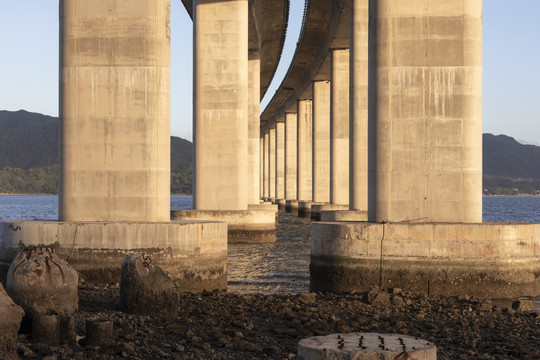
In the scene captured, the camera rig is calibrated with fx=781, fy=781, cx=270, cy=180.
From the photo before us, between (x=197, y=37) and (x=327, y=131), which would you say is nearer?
(x=197, y=37)

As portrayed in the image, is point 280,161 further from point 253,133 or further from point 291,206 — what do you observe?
point 253,133

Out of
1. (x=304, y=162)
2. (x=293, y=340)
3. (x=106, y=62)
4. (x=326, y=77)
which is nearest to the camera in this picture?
(x=293, y=340)

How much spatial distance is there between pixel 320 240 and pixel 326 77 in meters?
50.5

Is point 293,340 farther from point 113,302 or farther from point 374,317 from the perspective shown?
point 113,302

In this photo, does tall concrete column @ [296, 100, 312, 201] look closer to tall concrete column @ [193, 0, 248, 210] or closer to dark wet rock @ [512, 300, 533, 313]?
tall concrete column @ [193, 0, 248, 210]

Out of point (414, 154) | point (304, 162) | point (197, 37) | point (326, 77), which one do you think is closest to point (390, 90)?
point (414, 154)

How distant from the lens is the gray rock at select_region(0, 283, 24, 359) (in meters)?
9.58

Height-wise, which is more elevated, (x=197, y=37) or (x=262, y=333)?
(x=197, y=37)

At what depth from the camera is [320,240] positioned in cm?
1859

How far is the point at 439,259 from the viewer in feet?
57.8

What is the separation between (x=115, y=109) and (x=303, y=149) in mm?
68349

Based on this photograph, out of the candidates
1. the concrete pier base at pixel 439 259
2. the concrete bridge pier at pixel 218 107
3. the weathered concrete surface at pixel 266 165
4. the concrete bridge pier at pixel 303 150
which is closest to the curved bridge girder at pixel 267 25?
the concrete bridge pier at pixel 218 107

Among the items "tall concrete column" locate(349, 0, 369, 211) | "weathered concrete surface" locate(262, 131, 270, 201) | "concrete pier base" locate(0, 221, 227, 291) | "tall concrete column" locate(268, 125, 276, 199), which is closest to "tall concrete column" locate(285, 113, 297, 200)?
"tall concrete column" locate(268, 125, 276, 199)

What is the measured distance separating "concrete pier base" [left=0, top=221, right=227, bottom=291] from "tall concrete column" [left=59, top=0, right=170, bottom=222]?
4.27 ft
